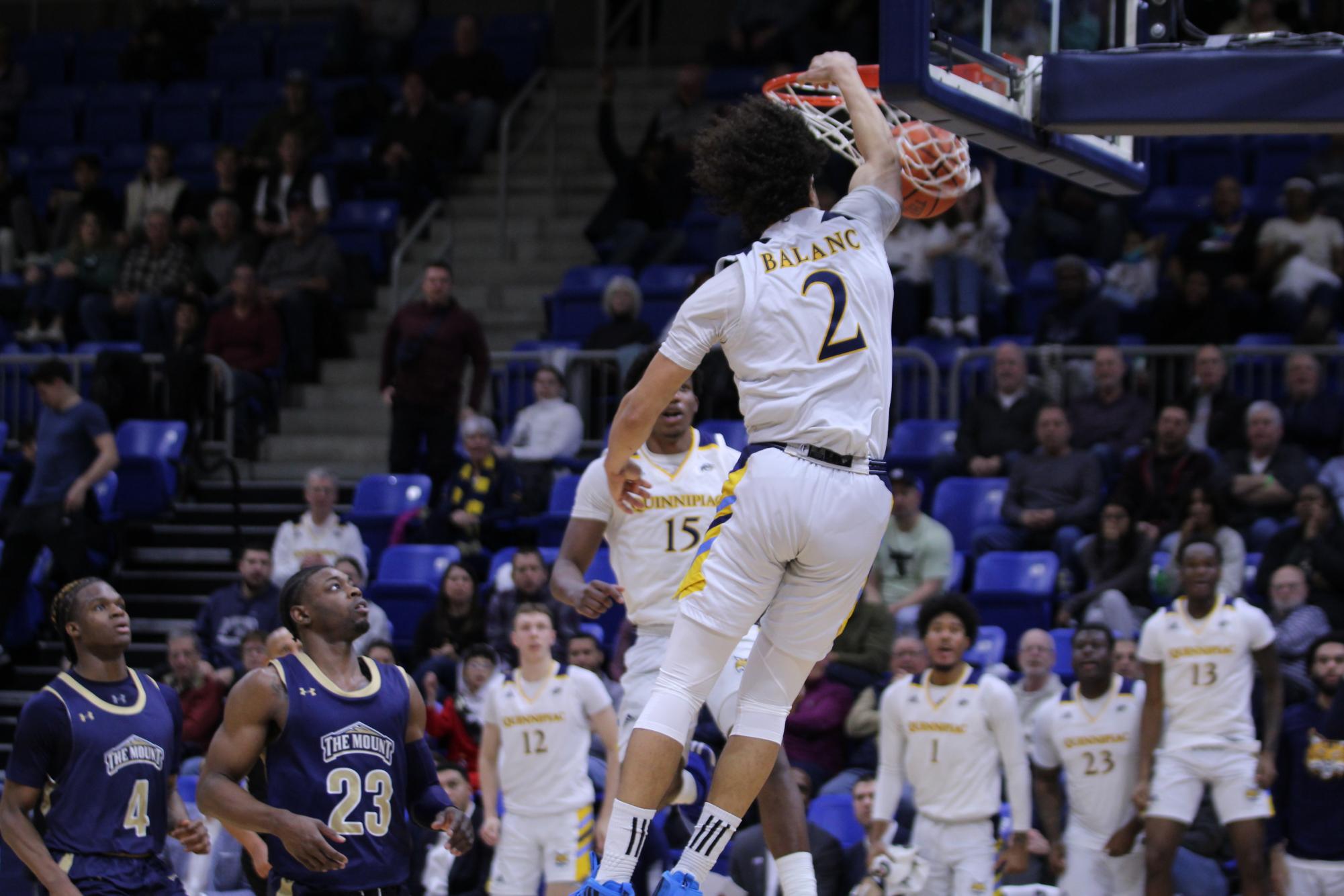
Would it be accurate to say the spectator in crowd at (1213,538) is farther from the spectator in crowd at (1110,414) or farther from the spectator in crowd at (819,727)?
the spectator in crowd at (819,727)

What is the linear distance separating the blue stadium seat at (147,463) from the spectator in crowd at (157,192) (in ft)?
10.2

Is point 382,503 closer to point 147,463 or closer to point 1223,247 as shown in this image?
point 147,463

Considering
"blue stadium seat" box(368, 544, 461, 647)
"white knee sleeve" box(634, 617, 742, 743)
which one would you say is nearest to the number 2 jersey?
"white knee sleeve" box(634, 617, 742, 743)

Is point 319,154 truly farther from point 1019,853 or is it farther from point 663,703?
point 663,703

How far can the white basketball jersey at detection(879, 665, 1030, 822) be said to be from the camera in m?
9.73

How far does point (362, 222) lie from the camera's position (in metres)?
17.1

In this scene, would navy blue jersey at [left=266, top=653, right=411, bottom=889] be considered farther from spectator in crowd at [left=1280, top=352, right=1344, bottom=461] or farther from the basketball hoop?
spectator in crowd at [left=1280, top=352, right=1344, bottom=461]

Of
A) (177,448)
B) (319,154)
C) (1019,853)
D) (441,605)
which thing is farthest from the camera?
(319,154)

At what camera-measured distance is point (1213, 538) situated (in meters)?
11.3

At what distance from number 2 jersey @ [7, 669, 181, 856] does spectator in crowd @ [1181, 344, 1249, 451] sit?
7.61 m

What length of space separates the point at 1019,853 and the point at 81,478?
7.68 m

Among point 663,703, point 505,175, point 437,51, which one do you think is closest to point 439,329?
point 505,175

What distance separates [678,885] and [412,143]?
13.4 m

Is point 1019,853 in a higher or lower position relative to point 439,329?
lower
